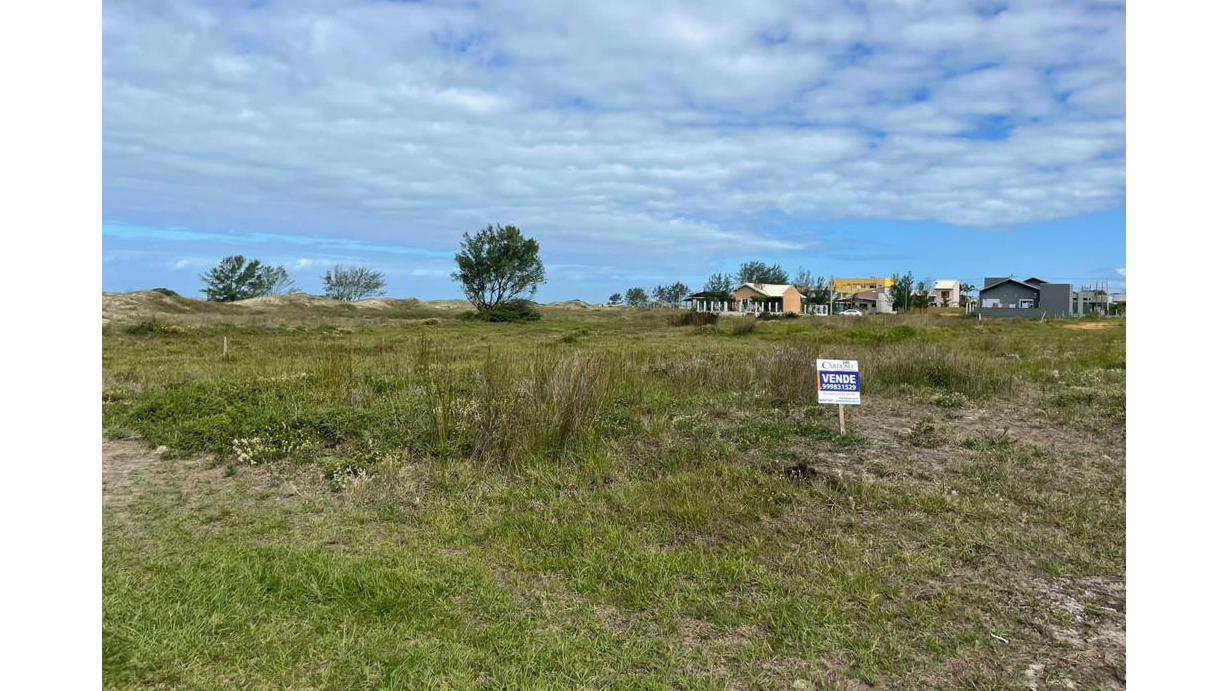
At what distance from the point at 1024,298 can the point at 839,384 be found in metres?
65.4

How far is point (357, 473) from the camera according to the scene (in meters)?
5.71

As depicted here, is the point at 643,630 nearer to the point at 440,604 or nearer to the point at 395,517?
the point at 440,604

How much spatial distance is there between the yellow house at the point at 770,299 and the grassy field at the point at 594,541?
66463mm

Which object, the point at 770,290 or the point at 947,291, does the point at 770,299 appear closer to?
the point at 770,290

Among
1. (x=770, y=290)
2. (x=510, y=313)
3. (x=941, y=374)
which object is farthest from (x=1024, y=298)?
(x=941, y=374)

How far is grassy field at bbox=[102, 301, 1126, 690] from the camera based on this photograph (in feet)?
9.16

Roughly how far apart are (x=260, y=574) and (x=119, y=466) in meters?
3.73

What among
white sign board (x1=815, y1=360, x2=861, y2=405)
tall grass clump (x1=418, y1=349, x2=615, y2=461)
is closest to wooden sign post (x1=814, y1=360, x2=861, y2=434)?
white sign board (x1=815, y1=360, x2=861, y2=405)

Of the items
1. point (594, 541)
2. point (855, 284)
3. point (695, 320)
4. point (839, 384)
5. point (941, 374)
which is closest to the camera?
point (594, 541)

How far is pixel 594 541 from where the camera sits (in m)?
4.12

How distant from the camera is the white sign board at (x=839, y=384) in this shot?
7.15 m

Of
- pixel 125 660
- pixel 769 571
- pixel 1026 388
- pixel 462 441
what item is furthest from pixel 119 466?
pixel 1026 388

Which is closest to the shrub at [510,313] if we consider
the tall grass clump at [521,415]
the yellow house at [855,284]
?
the tall grass clump at [521,415]
